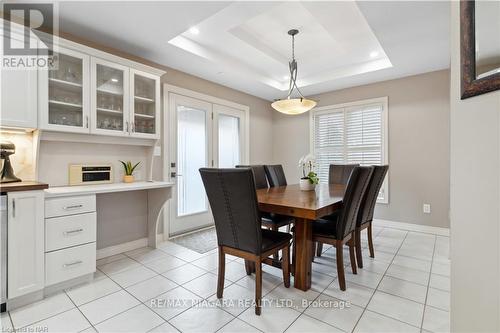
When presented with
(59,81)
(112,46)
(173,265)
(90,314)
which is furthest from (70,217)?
(112,46)

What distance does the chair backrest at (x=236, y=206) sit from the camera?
5.40ft

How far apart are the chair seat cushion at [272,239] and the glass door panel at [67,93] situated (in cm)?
209

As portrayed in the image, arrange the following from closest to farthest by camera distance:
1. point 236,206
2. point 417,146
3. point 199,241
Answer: point 236,206 < point 199,241 < point 417,146

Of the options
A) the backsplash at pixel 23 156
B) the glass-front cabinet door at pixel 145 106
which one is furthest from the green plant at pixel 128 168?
the backsplash at pixel 23 156

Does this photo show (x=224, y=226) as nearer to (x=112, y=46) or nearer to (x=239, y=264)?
(x=239, y=264)

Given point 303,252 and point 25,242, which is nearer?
point 25,242

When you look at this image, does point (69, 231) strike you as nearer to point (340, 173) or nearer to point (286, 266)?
point (286, 266)

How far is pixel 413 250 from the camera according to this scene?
2.96m

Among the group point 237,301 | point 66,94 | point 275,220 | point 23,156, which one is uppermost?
point 66,94

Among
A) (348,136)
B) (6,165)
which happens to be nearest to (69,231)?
(6,165)

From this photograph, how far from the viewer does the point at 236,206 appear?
68.2 inches

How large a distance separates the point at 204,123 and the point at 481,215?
358 centimetres

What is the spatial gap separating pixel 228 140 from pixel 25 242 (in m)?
3.10

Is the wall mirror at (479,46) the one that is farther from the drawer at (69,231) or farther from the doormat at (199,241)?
the doormat at (199,241)
